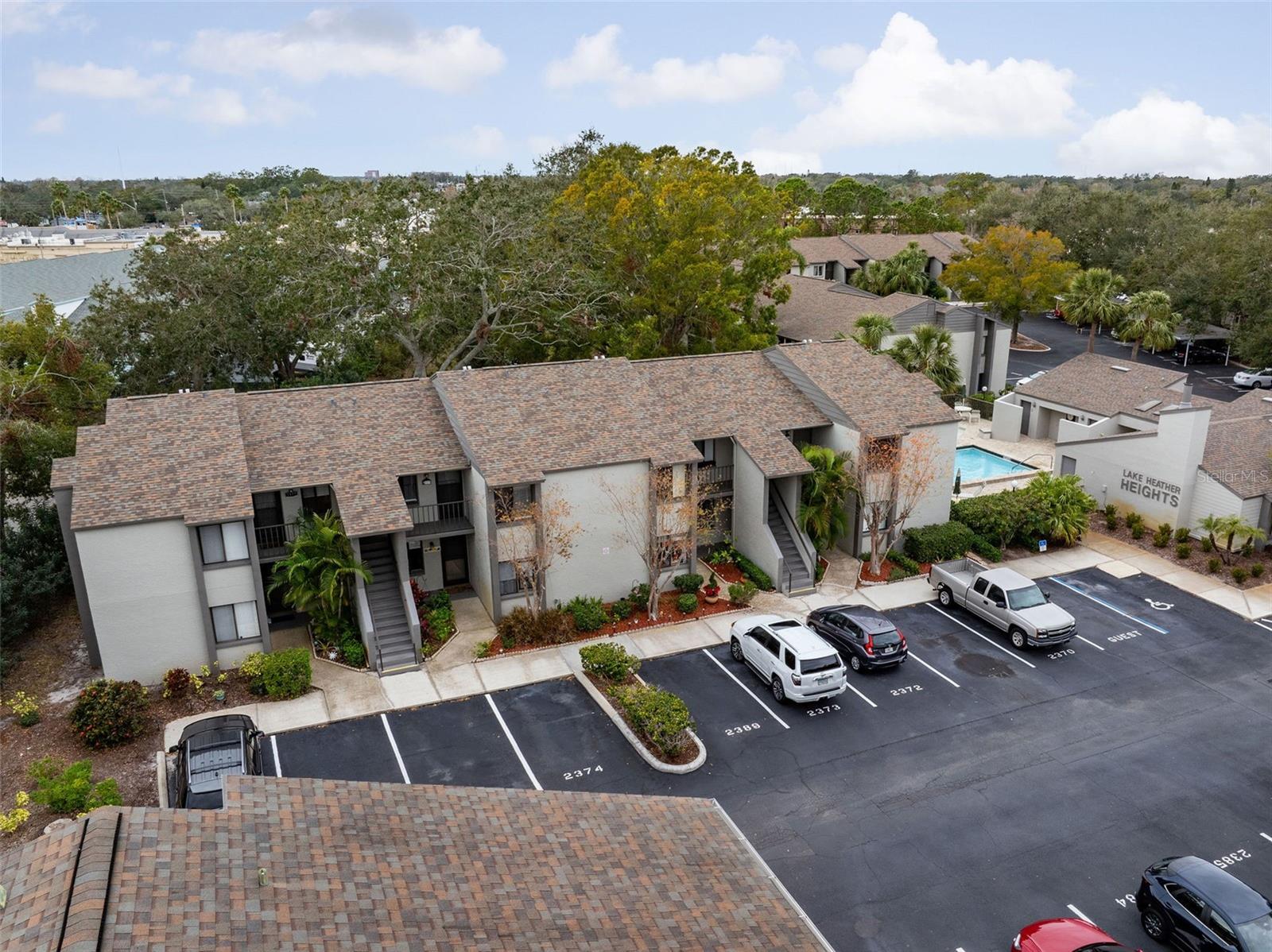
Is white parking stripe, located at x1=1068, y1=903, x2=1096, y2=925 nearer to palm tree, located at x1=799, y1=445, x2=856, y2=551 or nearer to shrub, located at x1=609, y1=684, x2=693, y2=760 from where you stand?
shrub, located at x1=609, y1=684, x2=693, y2=760

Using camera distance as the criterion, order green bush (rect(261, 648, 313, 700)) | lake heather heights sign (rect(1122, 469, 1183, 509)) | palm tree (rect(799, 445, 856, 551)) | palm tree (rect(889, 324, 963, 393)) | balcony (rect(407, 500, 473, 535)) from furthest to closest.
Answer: palm tree (rect(889, 324, 963, 393)) → lake heather heights sign (rect(1122, 469, 1183, 509)) → palm tree (rect(799, 445, 856, 551)) → balcony (rect(407, 500, 473, 535)) → green bush (rect(261, 648, 313, 700))

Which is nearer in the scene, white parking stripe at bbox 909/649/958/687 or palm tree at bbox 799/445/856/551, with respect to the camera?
white parking stripe at bbox 909/649/958/687

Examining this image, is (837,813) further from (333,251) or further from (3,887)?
(333,251)

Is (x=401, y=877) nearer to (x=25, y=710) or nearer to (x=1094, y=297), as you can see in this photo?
(x=25, y=710)

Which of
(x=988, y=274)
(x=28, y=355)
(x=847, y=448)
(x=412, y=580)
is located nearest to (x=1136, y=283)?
(x=988, y=274)

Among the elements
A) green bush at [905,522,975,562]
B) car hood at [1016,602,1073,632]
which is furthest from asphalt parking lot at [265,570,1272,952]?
green bush at [905,522,975,562]

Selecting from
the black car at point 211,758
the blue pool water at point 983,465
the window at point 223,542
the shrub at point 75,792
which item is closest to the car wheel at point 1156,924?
the black car at point 211,758

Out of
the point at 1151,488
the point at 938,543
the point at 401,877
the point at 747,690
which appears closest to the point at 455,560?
the point at 747,690
